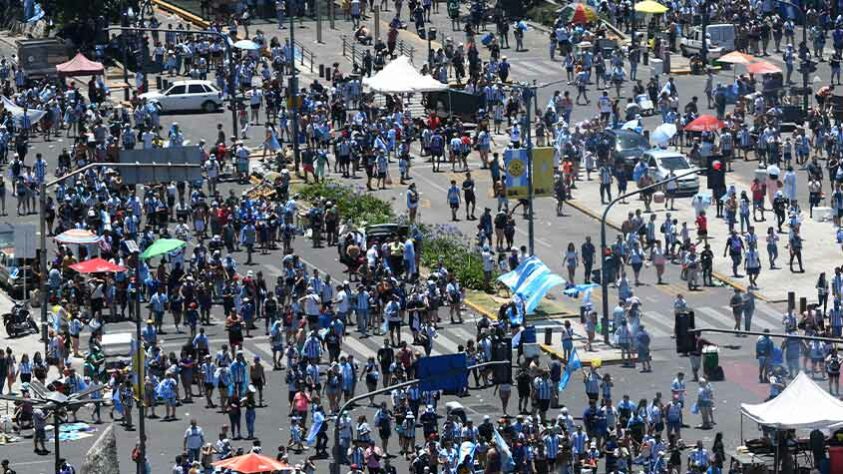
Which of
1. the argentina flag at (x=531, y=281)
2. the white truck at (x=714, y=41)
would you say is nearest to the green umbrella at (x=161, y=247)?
the argentina flag at (x=531, y=281)

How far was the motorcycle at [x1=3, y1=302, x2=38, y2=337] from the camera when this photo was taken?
69500 mm

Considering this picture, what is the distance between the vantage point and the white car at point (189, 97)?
8981cm

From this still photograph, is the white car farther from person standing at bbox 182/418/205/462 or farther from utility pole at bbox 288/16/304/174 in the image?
person standing at bbox 182/418/205/462

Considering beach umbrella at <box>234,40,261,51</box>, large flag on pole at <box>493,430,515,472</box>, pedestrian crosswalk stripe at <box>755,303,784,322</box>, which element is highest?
beach umbrella at <box>234,40,261,51</box>

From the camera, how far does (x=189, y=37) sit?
95.7 metres

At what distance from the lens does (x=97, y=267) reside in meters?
69.8

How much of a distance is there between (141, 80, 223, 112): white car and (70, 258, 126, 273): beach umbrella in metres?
19.7

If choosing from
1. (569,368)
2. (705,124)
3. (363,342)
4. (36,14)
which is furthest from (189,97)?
(569,368)

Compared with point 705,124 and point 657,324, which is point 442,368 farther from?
point 705,124

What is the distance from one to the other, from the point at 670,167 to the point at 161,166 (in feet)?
81.0

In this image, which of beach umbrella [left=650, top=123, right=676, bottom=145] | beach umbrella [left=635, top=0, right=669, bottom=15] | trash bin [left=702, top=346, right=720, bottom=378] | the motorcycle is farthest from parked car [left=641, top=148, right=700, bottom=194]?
the motorcycle

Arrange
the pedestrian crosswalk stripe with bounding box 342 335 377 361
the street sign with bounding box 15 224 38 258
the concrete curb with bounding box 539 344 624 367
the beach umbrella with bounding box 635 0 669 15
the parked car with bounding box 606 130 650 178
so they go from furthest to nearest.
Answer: the beach umbrella with bounding box 635 0 669 15 < the parked car with bounding box 606 130 650 178 < the street sign with bounding box 15 224 38 258 < the pedestrian crosswalk stripe with bounding box 342 335 377 361 < the concrete curb with bounding box 539 344 624 367

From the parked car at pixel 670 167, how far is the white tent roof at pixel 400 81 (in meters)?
8.88

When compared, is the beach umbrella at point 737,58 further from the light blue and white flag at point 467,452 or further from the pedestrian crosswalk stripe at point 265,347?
the light blue and white flag at point 467,452
